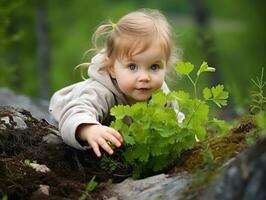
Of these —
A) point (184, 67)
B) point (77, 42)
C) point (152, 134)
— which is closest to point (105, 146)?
point (152, 134)

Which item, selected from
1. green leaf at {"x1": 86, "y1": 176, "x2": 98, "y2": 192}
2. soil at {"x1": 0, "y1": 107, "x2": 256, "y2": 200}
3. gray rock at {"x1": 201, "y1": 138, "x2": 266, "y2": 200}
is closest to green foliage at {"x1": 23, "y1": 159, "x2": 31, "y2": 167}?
soil at {"x1": 0, "y1": 107, "x2": 256, "y2": 200}

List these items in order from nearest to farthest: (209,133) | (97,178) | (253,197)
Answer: (253,197), (97,178), (209,133)

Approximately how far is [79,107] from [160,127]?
686 mm

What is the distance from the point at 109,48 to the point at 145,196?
1.45 metres

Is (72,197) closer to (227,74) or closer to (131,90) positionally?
(131,90)

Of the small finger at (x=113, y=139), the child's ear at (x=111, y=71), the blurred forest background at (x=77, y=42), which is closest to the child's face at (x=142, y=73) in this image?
the child's ear at (x=111, y=71)

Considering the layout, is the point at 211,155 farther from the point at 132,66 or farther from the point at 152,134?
the point at 132,66

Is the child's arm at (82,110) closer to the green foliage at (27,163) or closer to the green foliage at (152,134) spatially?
the green foliage at (152,134)

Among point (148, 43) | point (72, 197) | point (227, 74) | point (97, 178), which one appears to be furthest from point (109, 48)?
point (227, 74)

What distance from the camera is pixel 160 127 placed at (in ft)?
14.8

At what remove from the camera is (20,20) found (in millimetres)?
28828

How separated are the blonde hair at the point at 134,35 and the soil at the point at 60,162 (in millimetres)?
664

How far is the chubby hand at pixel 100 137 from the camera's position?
4535 mm

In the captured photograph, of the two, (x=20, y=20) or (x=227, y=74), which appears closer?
(x=20, y=20)
